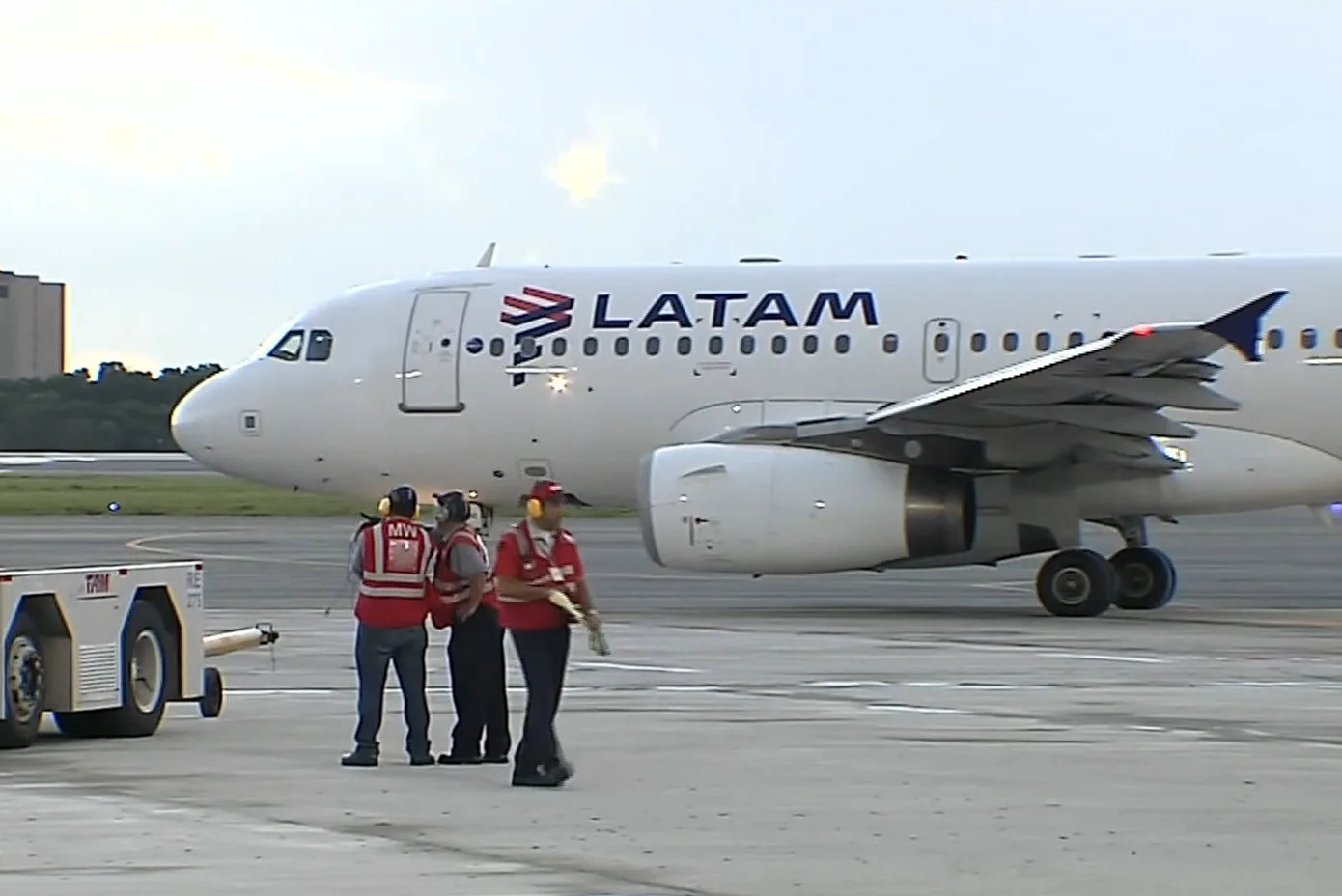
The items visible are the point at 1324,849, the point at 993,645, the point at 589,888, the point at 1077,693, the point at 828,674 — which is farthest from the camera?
the point at 993,645

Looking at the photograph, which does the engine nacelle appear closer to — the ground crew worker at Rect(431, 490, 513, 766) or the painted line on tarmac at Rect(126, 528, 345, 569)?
the ground crew worker at Rect(431, 490, 513, 766)

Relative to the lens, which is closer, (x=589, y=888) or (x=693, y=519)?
(x=589, y=888)

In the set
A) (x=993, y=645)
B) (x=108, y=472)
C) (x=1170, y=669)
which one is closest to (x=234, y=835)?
(x=1170, y=669)

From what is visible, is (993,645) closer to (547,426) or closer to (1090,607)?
(1090,607)

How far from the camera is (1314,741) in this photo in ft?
41.1

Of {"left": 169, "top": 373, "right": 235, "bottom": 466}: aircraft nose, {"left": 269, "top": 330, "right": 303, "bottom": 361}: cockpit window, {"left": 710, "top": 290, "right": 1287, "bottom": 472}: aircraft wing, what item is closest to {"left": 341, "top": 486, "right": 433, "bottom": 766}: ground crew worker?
{"left": 710, "top": 290, "right": 1287, "bottom": 472}: aircraft wing

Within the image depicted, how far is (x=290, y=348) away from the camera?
26.2m

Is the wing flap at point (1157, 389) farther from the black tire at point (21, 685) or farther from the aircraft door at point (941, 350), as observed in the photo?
the black tire at point (21, 685)

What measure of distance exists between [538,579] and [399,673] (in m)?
1.39

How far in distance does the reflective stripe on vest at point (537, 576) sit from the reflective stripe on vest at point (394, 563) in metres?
1.01

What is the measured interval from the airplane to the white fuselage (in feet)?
0.08

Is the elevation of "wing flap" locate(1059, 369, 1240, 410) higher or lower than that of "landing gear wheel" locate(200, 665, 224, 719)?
higher

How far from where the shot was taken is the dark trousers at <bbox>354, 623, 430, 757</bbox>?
40.0 feet

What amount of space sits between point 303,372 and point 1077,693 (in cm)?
1257
